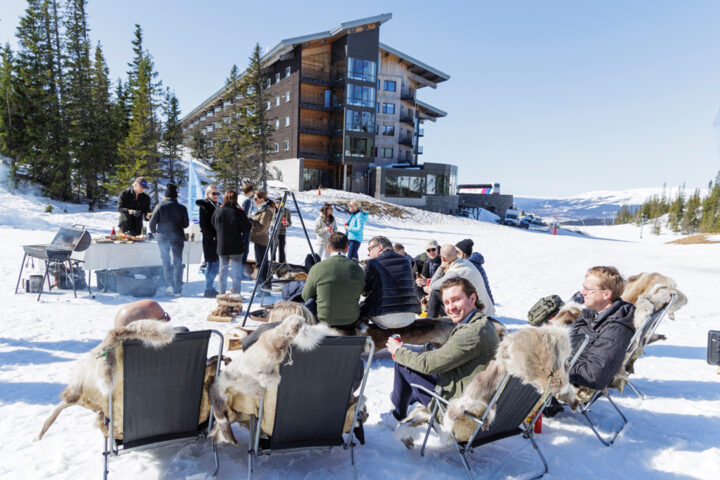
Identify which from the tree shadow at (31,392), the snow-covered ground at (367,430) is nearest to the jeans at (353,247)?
the snow-covered ground at (367,430)

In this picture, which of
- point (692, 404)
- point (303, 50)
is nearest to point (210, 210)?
point (692, 404)

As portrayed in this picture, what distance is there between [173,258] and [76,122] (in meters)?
24.0

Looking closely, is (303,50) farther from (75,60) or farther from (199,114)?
(199,114)

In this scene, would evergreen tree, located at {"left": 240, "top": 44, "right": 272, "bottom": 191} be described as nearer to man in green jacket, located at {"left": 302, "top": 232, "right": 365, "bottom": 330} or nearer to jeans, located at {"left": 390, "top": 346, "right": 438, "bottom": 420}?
man in green jacket, located at {"left": 302, "top": 232, "right": 365, "bottom": 330}

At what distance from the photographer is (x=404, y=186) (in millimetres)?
40562

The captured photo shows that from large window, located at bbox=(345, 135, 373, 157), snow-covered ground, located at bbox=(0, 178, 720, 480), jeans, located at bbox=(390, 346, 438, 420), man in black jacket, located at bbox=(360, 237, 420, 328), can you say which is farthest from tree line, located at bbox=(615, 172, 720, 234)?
jeans, located at bbox=(390, 346, 438, 420)

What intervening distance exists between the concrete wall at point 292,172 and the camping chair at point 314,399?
3697 centimetres

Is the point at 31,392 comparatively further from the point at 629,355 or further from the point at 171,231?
the point at 629,355

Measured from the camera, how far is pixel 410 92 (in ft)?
150

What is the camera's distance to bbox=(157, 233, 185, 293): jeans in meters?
7.32

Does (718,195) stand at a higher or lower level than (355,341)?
higher

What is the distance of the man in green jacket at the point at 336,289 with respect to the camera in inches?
167

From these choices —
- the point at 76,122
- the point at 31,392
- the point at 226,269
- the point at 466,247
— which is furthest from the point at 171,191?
the point at 76,122

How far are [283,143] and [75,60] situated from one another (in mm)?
18503
